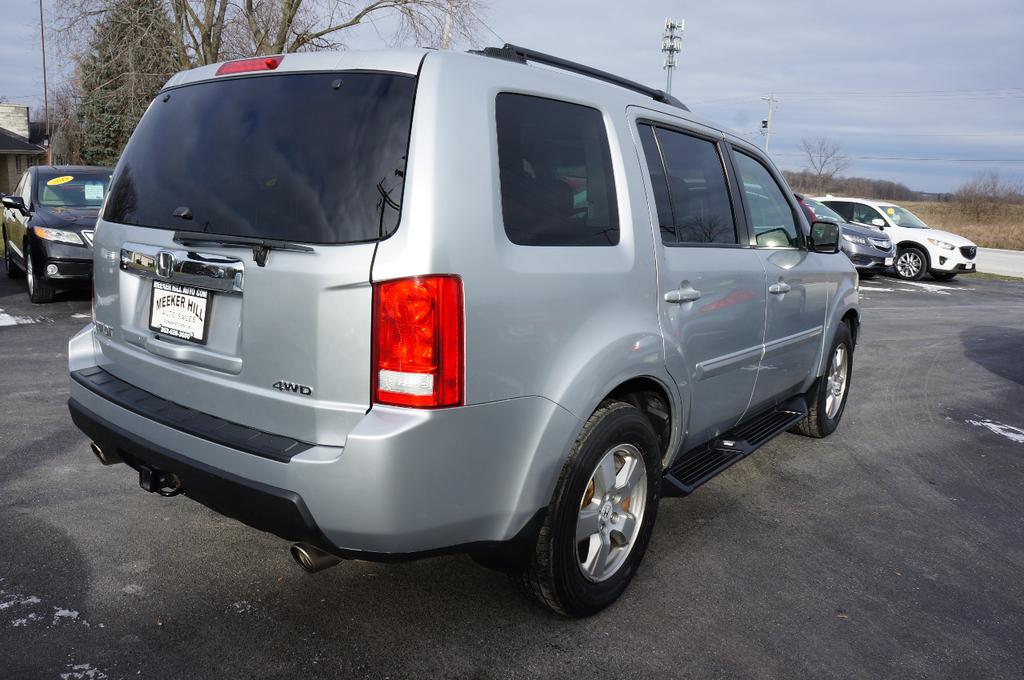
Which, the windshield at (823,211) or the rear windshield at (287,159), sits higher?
the windshield at (823,211)

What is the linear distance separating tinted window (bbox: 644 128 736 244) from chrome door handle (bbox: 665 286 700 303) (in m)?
0.21

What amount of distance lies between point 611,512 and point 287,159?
1.71m

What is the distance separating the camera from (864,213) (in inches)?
768

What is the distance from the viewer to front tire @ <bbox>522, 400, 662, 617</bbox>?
2.67m

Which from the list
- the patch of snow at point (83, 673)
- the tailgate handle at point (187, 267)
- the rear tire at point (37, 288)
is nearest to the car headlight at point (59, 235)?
the rear tire at point (37, 288)

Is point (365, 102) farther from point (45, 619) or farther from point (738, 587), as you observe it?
point (738, 587)

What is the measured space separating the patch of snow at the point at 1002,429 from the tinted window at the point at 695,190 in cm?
356

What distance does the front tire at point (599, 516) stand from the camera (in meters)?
2.67

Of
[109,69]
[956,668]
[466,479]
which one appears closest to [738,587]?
[956,668]

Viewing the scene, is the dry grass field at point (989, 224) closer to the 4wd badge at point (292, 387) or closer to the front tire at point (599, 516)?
the front tire at point (599, 516)

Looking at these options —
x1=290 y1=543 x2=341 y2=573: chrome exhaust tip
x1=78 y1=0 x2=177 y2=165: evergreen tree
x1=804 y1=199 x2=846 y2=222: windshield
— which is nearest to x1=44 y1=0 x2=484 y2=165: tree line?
x1=78 y1=0 x2=177 y2=165: evergreen tree

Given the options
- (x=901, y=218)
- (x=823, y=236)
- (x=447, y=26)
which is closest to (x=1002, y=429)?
(x=823, y=236)

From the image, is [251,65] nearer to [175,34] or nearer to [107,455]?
[107,455]

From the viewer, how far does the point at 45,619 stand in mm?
2748
